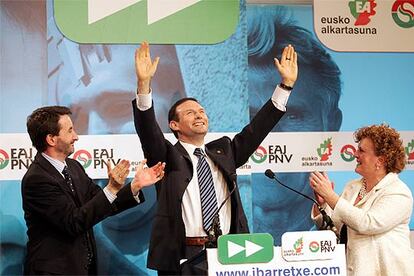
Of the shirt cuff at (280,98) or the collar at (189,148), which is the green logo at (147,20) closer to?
the shirt cuff at (280,98)

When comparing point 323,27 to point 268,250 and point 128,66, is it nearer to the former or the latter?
point 128,66

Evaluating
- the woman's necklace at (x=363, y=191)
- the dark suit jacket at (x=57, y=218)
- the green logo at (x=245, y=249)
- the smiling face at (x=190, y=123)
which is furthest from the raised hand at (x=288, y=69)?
the green logo at (x=245, y=249)

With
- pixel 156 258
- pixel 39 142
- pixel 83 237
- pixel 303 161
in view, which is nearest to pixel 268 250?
pixel 156 258

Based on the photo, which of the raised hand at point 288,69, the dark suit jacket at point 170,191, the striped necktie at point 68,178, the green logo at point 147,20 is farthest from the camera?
the green logo at point 147,20

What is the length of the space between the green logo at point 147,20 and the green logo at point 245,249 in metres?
2.03

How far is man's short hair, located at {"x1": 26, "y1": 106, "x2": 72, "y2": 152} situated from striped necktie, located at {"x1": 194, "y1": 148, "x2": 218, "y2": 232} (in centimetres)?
80

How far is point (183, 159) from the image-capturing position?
3.63 metres

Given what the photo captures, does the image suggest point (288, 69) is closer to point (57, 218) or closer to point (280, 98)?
point (280, 98)

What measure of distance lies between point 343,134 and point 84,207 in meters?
1.99

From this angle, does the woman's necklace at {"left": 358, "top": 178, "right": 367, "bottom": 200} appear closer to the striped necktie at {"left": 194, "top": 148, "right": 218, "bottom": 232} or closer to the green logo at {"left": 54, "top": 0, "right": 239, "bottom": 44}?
the striped necktie at {"left": 194, "top": 148, "right": 218, "bottom": 232}

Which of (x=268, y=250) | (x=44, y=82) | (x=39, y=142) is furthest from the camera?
(x=44, y=82)

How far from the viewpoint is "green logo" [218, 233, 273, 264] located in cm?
267

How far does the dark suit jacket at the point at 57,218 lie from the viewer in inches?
135

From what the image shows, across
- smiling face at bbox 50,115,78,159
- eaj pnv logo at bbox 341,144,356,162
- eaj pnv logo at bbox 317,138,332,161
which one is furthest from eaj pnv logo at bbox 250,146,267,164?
smiling face at bbox 50,115,78,159
